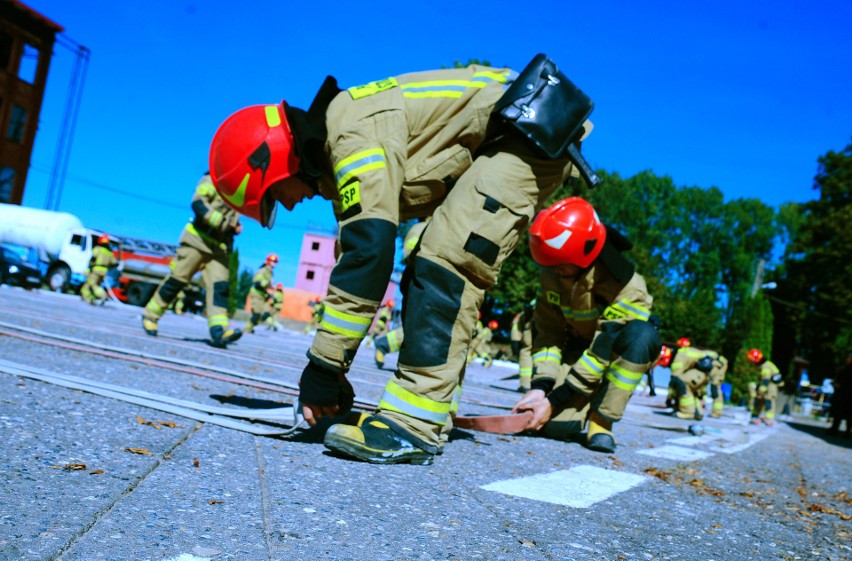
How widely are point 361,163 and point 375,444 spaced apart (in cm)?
111

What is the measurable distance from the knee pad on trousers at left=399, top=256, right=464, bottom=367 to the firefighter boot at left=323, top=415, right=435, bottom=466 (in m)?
0.31

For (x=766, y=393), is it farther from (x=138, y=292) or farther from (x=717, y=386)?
(x=138, y=292)

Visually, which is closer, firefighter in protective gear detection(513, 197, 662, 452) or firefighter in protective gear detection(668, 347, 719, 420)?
firefighter in protective gear detection(513, 197, 662, 452)

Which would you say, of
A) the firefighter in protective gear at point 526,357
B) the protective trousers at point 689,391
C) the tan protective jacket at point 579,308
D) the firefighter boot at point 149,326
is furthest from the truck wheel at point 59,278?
the tan protective jacket at point 579,308

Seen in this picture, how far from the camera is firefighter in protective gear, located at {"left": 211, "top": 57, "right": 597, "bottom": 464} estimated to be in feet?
9.73

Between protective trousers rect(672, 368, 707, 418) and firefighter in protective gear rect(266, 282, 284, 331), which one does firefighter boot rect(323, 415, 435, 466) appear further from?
firefighter in protective gear rect(266, 282, 284, 331)

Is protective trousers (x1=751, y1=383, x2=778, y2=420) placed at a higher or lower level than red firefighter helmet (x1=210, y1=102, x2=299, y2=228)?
lower

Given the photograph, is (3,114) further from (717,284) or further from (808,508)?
(717,284)

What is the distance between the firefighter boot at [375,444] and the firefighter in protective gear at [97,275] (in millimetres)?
18373

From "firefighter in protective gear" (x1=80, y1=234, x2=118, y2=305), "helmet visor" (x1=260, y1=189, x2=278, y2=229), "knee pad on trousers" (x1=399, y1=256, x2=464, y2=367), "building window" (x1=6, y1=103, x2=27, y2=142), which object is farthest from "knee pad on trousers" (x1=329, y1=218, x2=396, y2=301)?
"building window" (x1=6, y1=103, x2=27, y2=142)

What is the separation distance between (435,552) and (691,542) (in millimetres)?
923

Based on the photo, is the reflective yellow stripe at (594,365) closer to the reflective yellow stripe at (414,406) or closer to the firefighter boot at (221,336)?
the reflective yellow stripe at (414,406)

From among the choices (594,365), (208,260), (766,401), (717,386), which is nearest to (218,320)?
(208,260)

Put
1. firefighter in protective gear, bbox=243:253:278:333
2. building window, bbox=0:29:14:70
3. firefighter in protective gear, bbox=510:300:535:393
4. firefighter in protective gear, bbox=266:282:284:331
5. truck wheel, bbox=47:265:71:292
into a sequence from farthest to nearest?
building window, bbox=0:29:14:70 → truck wheel, bbox=47:265:71:292 → firefighter in protective gear, bbox=266:282:284:331 → firefighter in protective gear, bbox=243:253:278:333 → firefighter in protective gear, bbox=510:300:535:393
